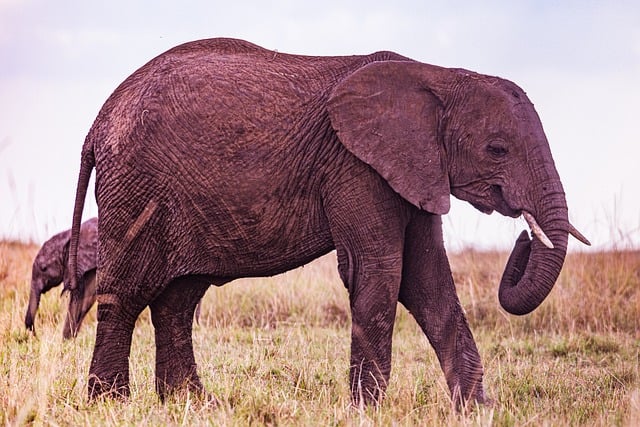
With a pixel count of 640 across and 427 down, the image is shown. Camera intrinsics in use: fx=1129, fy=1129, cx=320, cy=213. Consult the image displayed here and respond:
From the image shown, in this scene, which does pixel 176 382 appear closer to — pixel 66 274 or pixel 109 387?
pixel 109 387

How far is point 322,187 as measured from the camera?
23.8ft

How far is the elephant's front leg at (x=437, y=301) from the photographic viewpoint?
24.6 ft

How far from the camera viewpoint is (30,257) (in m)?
15.0

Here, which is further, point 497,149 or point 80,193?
point 80,193

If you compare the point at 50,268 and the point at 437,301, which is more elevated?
the point at 50,268

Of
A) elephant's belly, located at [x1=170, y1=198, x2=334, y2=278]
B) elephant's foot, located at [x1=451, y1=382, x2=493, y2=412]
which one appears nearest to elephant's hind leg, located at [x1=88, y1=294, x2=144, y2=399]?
elephant's belly, located at [x1=170, y1=198, x2=334, y2=278]

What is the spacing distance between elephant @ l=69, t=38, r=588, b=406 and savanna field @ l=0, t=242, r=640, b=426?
0.43 meters

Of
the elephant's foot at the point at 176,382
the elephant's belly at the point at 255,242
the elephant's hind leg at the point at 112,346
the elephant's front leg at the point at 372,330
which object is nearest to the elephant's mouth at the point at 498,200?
the elephant's front leg at the point at 372,330

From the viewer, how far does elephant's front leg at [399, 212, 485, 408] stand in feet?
24.6

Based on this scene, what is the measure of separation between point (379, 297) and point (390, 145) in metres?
0.96

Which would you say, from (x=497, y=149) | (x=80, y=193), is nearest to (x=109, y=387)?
(x=80, y=193)

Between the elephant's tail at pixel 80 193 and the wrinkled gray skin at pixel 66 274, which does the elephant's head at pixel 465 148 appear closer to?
the elephant's tail at pixel 80 193

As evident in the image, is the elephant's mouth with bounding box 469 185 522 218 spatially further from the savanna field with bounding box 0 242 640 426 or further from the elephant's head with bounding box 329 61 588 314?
the savanna field with bounding box 0 242 640 426

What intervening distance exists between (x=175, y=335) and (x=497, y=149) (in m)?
2.58
